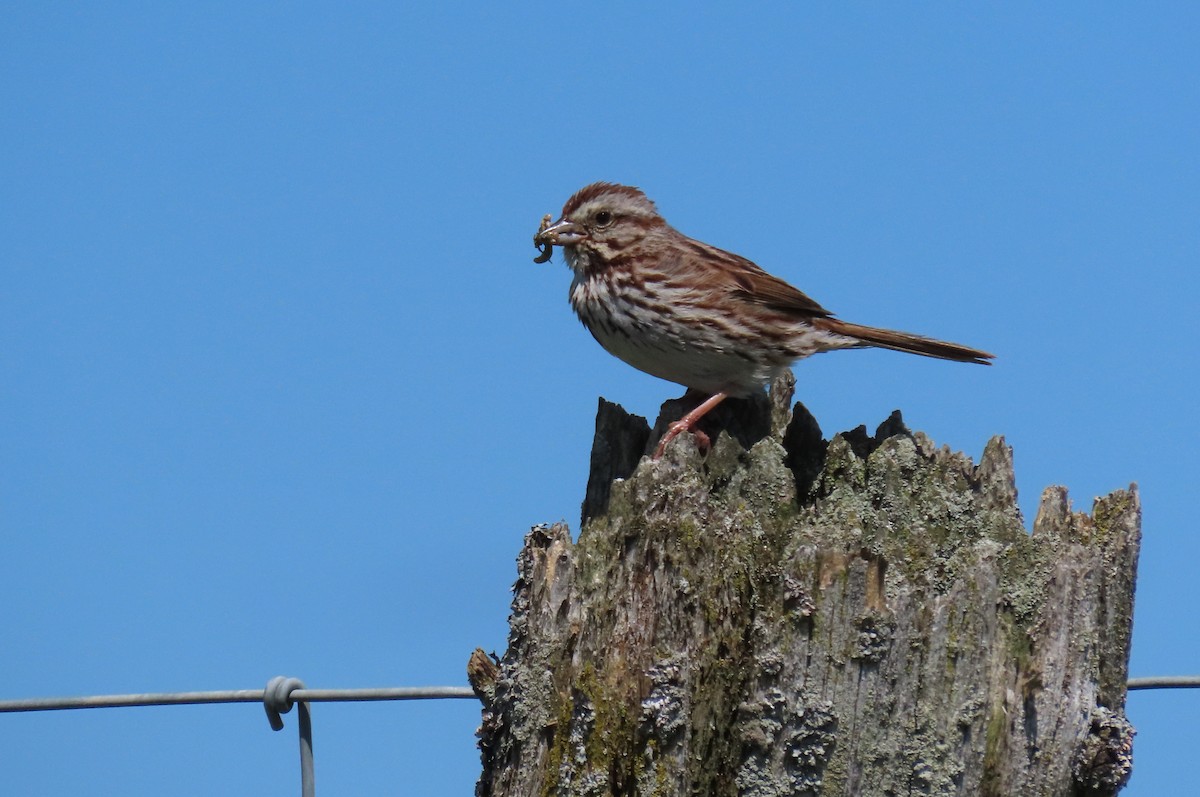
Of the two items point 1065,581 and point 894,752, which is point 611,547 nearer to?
point 894,752

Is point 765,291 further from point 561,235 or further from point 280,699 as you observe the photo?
point 280,699

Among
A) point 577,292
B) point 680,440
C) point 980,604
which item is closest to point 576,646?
point 680,440

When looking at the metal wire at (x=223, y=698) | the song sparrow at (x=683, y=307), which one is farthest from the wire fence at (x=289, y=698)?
the song sparrow at (x=683, y=307)

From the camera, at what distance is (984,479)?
4.32m

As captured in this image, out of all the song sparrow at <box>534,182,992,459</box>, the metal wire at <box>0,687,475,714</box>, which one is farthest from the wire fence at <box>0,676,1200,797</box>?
the song sparrow at <box>534,182,992,459</box>

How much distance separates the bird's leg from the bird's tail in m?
1.00

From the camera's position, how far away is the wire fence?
458 cm

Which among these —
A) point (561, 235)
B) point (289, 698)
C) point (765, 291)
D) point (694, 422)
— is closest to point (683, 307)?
point (765, 291)

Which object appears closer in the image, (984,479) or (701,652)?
(701,652)

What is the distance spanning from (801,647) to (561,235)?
3.75 m

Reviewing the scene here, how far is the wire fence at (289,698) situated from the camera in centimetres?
458

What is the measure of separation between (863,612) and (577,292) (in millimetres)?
3591

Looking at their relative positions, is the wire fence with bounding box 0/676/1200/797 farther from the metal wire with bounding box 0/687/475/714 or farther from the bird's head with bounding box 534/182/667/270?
the bird's head with bounding box 534/182/667/270

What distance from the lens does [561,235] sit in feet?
22.8
